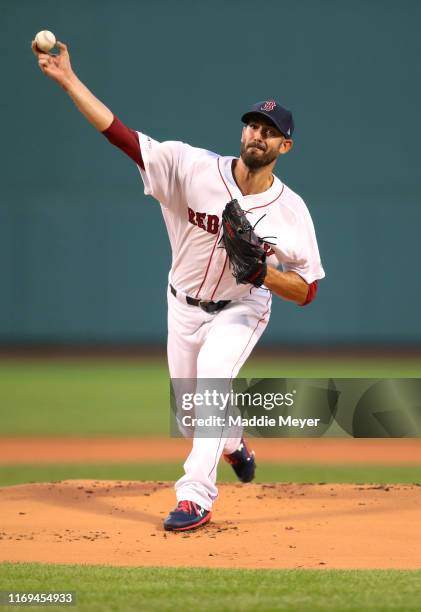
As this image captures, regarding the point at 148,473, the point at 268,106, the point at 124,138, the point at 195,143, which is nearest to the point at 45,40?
the point at 124,138

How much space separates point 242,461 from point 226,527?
0.91 metres

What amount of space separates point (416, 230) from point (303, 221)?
36.3 ft

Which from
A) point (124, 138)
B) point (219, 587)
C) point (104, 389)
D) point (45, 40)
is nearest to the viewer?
point (219, 587)

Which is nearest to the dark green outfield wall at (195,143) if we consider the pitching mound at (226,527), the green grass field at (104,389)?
the green grass field at (104,389)

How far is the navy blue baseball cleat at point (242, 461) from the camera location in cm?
571

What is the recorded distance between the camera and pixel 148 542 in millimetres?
4523

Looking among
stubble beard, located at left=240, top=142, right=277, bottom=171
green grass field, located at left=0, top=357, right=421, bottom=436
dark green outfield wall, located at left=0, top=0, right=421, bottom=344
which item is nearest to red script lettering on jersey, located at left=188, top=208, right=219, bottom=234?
stubble beard, located at left=240, top=142, right=277, bottom=171

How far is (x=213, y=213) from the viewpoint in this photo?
4.84m

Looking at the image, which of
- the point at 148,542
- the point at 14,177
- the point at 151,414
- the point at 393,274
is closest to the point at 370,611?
the point at 148,542

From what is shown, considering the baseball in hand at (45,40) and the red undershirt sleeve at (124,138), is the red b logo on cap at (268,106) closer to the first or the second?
the red undershirt sleeve at (124,138)

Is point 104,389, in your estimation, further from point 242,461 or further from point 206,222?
point 206,222

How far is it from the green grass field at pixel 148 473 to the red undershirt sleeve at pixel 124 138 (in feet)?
5.96

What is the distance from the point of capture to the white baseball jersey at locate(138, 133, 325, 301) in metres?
4.84

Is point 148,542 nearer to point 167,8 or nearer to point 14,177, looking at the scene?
point 14,177
